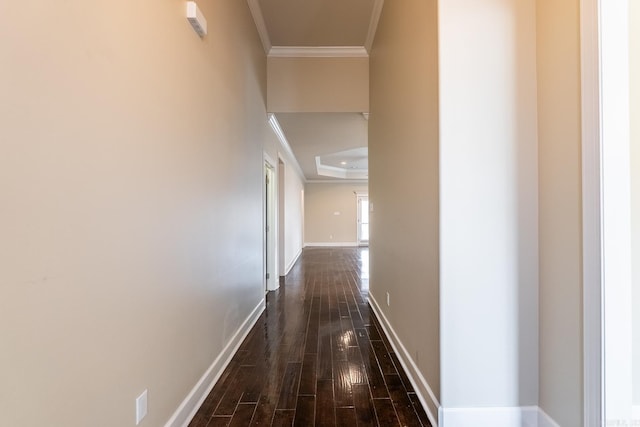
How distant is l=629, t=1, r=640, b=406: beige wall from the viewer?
121 centimetres

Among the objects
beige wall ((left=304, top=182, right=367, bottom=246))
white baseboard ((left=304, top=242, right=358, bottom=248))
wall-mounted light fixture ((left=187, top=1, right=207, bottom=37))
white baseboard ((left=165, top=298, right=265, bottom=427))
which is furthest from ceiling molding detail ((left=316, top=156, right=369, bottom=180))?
wall-mounted light fixture ((left=187, top=1, right=207, bottom=37))

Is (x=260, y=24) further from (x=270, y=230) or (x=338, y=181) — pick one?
(x=338, y=181)

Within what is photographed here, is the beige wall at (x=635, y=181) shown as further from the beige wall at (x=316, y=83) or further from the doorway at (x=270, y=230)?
the doorway at (x=270, y=230)

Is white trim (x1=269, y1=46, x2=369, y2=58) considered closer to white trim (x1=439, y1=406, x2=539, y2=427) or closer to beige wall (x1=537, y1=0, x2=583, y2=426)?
beige wall (x1=537, y1=0, x2=583, y2=426)

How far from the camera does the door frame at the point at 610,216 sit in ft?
3.87

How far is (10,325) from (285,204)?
17.9 ft

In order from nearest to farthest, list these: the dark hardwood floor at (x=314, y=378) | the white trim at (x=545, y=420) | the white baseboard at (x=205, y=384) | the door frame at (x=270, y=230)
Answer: the white trim at (x=545, y=420) → the white baseboard at (x=205, y=384) → the dark hardwood floor at (x=314, y=378) → the door frame at (x=270, y=230)

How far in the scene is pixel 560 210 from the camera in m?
1.41

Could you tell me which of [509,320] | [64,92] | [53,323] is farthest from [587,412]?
[64,92]

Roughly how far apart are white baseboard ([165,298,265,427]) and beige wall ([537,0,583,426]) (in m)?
1.83

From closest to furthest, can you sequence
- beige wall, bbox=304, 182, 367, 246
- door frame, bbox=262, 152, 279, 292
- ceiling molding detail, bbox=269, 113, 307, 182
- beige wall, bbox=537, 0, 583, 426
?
beige wall, bbox=537, 0, 583, 426, ceiling molding detail, bbox=269, 113, 307, 182, door frame, bbox=262, 152, 279, 292, beige wall, bbox=304, 182, 367, 246

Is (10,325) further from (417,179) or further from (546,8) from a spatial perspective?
(546,8)

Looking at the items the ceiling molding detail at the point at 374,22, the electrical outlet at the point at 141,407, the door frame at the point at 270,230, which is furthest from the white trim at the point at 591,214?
the door frame at the point at 270,230

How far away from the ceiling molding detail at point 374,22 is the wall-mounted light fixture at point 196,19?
6.40 ft
